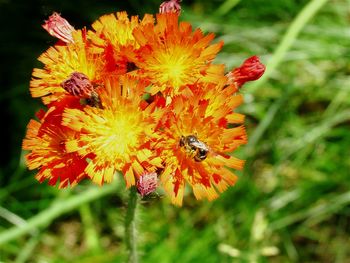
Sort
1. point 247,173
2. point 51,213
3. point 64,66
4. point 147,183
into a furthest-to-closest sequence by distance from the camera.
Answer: point 247,173 < point 51,213 < point 64,66 < point 147,183

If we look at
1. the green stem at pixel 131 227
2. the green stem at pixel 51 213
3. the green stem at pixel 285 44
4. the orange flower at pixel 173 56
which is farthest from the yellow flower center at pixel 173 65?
the green stem at pixel 51 213

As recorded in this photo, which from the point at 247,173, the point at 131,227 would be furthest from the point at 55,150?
the point at 247,173

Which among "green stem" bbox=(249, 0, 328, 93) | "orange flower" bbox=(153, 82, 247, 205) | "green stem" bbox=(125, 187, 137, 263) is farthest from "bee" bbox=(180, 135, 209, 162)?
"green stem" bbox=(249, 0, 328, 93)

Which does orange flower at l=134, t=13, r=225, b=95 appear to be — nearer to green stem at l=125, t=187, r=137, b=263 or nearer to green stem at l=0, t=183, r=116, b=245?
green stem at l=125, t=187, r=137, b=263

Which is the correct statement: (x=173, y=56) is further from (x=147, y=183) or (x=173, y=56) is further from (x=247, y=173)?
(x=247, y=173)

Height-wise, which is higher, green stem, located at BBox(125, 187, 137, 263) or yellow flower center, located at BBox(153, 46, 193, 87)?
yellow flower center, located at BBox(153, 46, 193, 87)

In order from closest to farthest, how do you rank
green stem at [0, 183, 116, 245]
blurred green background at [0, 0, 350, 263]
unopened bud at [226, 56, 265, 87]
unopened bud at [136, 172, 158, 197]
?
unopened bud at [136, 172, 158, 197] < unopened bud at [226, 56, 265, 87] < green stem at [0, 183, 116, 245] < blurred green background at [0, 0, 350, 263]

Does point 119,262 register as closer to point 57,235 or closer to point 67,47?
point 57,235

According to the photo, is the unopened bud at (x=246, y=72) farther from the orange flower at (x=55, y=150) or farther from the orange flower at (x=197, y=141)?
the orange flower at (x=55, y=150)
